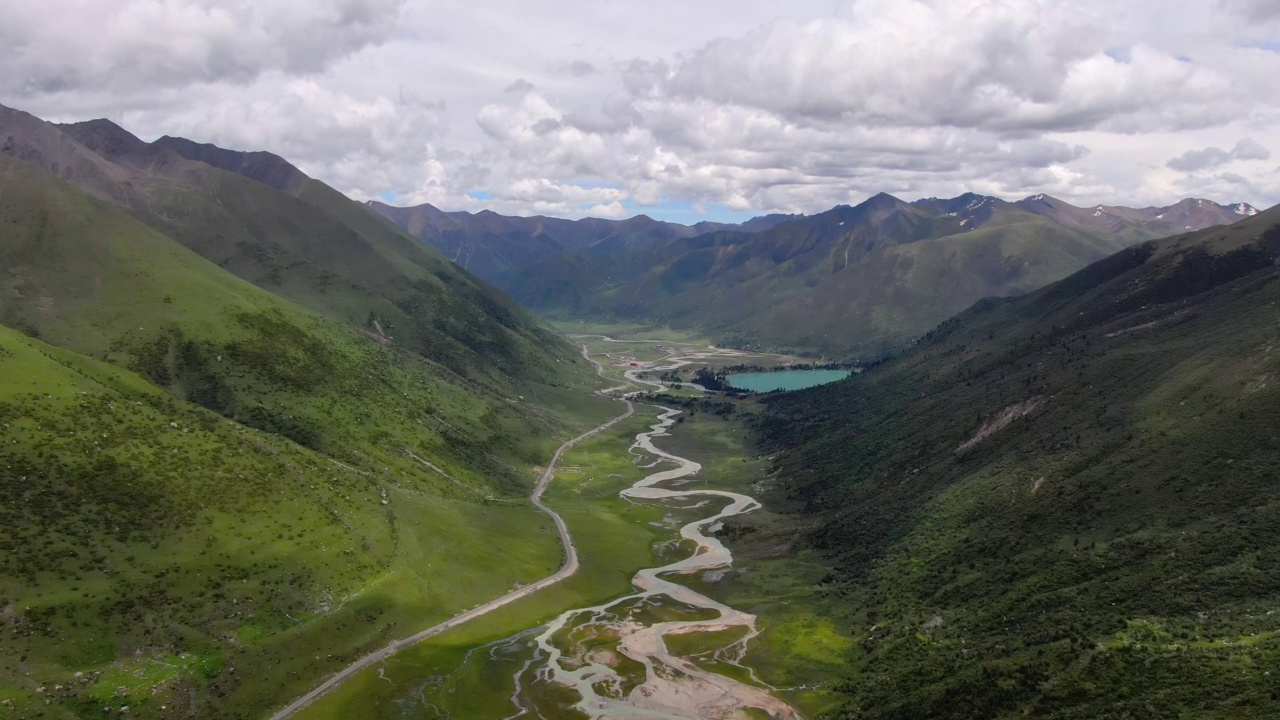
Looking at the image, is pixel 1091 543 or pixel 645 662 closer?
pixel 1091 543

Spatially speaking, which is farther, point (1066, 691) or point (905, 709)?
point (905, 709)

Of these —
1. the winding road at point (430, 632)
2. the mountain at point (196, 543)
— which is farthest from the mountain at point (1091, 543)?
the mountain at point (196, 543)

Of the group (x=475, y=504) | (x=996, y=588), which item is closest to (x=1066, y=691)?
(x=996, y=588)

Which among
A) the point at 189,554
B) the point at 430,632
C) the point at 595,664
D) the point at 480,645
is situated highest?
the point at 189,554

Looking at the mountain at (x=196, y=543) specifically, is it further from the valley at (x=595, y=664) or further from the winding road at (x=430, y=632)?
the valley at (x=595, y=664)

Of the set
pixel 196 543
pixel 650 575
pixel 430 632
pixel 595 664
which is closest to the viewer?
pixel 595 664

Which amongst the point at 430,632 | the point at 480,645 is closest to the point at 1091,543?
the point at 480,645

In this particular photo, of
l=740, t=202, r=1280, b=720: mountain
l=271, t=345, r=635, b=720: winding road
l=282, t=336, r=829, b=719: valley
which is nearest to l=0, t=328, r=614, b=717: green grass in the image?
l=271, t=345, r=635, b=720: winding road

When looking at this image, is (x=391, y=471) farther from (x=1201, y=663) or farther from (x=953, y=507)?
(x=1201, y=663)

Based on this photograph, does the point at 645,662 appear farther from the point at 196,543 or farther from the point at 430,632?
the point at 196,543
